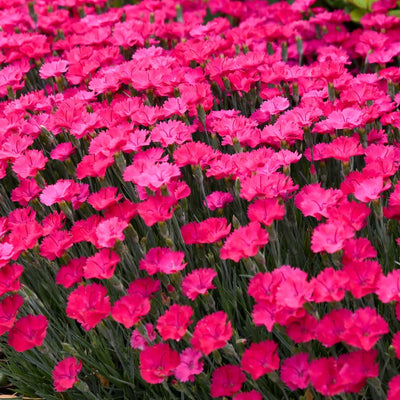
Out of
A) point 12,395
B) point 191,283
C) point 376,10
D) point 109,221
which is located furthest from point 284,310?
point 376,10

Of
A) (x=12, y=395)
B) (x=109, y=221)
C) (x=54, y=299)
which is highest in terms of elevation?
(x=109, y=221)

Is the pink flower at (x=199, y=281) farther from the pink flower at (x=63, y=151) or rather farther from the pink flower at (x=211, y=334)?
the pink flower at (x=63, y=151)

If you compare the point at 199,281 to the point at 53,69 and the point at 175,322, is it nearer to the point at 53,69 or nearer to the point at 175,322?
the point at 175,322

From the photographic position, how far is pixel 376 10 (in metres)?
2.81

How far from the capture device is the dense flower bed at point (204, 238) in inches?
48.8

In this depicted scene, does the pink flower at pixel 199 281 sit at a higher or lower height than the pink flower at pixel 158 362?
higher

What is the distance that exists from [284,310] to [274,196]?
36 cm

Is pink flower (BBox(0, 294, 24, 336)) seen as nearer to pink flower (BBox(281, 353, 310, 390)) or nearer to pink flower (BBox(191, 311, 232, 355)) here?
pink flower (BBox(191, 311, 232, 355))

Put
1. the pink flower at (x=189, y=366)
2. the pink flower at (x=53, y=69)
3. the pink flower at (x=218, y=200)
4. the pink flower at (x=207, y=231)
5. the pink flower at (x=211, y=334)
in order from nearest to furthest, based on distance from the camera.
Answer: the pink flower at (x=211, y=334)
the pink flower at (x=189, y=366)
the pink flower at (x=207, y=231)
the pink flower at (x=218, y=200)
the pink flower at (x=53, y=69)

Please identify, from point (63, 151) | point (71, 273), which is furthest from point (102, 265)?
point (63, 151)

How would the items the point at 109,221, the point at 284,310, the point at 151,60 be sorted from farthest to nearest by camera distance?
the point at 151,60, the point at 109,221, the point at 284,310

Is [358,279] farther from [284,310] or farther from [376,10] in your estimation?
[376,10]

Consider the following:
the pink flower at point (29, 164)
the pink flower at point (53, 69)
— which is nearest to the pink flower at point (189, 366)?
the pink flower at point (29, 164)

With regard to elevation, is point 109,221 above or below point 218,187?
above
